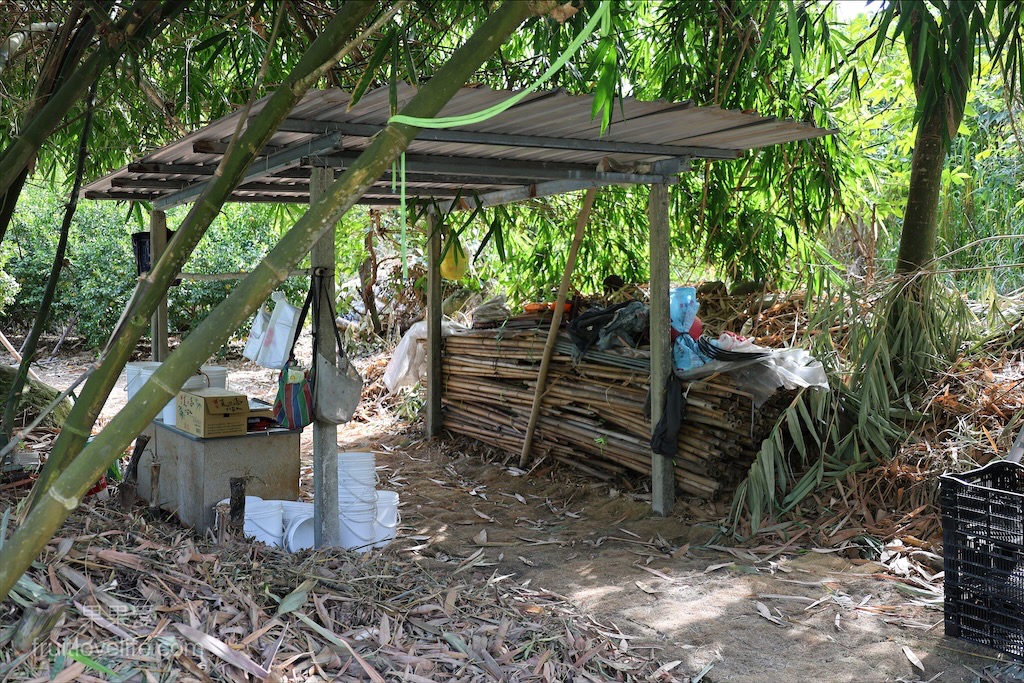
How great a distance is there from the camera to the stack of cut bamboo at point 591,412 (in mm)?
5348

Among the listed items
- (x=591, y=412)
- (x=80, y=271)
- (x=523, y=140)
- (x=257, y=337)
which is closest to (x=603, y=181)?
(x=523, y=140)

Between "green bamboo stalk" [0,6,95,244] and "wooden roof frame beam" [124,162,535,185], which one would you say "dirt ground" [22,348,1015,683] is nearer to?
"wooden roof frame beam" [124,162,535,185]

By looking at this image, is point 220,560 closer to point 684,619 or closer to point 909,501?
point 684,619

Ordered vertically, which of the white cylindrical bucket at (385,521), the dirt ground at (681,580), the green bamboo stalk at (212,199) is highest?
the green bamboo stalk at (212,199)

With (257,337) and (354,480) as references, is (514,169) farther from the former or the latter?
(354,480)

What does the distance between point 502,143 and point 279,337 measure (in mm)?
1641

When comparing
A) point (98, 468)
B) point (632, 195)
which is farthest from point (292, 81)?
point (632, 195)

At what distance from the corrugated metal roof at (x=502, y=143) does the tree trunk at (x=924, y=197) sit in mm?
1290

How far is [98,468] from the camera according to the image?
5.45ft

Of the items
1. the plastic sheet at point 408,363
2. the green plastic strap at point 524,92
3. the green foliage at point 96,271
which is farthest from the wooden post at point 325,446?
the green foliage at point 96,271

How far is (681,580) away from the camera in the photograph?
177 inches

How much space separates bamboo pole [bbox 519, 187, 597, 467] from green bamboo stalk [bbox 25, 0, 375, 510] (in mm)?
4202

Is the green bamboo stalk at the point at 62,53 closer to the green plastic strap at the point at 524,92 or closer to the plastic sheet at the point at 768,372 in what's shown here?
the green plastic strap at the point at 524,92

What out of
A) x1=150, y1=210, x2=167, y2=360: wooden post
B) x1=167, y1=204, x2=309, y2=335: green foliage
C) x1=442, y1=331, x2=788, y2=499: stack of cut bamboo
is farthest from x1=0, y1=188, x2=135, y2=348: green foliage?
x1=442, y1=331, x2=788, y2=499: stack of cut bamboo
